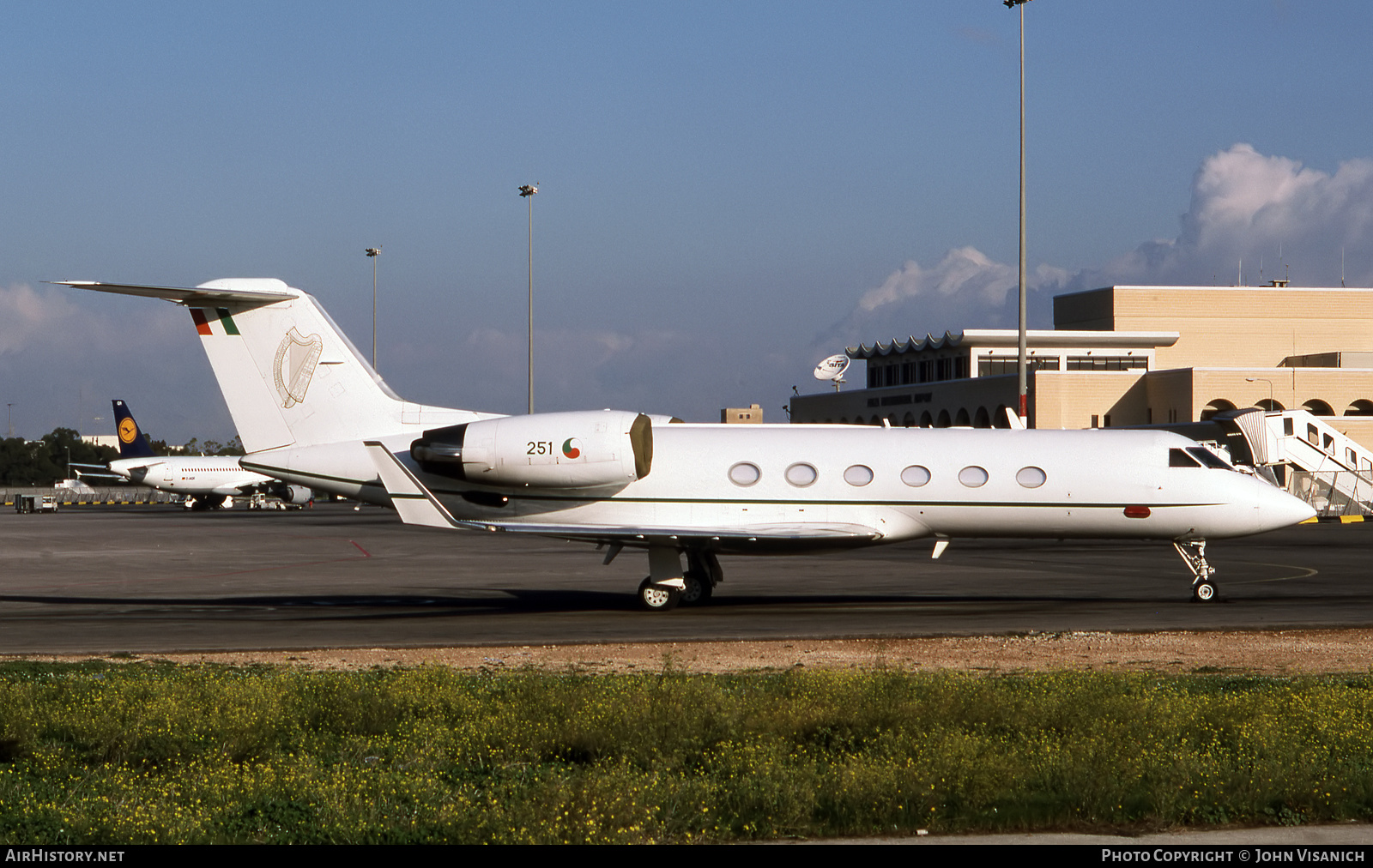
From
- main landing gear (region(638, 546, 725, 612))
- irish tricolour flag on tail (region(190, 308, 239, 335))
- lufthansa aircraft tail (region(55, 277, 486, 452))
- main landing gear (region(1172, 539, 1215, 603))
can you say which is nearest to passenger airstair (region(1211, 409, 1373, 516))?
main landing gear (region(1172, 539, 1215, 603))

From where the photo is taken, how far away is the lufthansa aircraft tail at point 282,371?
21703 mm

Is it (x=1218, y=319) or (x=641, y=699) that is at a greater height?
(x=1218, y=319)

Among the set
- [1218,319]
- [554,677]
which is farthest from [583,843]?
[1218,319]

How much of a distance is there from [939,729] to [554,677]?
4431 millimetres

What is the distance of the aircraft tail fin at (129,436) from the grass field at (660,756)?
88.4 m

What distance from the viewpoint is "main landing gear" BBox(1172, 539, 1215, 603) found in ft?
69.2

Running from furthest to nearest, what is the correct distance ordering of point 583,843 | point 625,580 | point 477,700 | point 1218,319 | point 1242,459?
point 1218,319 < point 1242,459 < point 625,580 < point 477,700 < point 583,843

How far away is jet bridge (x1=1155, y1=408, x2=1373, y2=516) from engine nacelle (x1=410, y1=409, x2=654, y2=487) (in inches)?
1767

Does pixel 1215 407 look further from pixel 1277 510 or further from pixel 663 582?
pixel 663 582

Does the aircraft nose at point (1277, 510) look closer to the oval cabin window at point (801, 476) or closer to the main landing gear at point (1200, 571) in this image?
the main landing gear at point (1200, 571)

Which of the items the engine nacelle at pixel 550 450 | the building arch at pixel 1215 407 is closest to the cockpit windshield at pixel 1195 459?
the engine nacelle at pixel 550 450

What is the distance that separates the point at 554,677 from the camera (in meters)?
12.2

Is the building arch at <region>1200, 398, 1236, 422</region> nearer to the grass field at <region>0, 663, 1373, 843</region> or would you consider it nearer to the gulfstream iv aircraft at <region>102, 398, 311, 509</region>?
the gulfstream iv aircraft at <region>102, 398, 311, 509</region>
